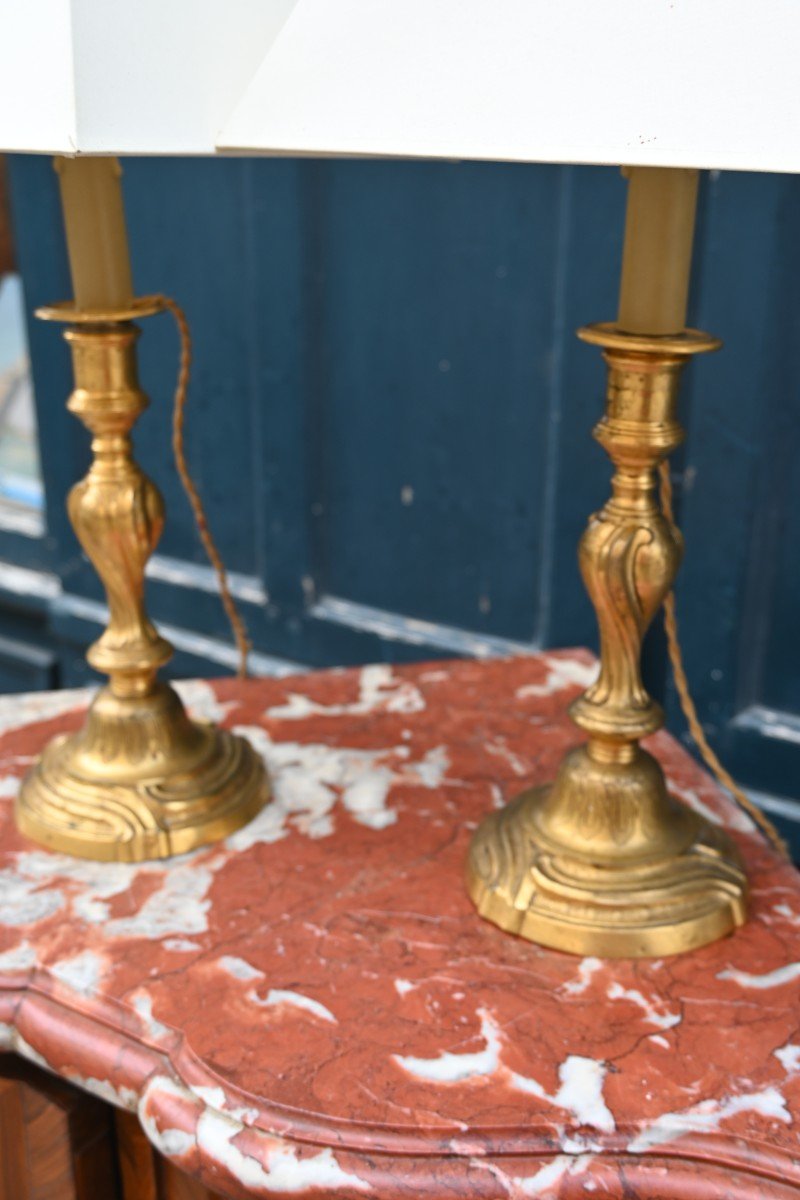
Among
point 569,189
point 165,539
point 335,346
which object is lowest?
point 165,539

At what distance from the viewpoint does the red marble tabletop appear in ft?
1.78

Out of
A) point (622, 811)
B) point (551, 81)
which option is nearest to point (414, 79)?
point (551, 81)

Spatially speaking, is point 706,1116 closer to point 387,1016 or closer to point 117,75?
point 387,1016

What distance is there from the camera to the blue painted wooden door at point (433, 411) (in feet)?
3.58

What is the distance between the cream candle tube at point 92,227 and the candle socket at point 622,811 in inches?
11.1

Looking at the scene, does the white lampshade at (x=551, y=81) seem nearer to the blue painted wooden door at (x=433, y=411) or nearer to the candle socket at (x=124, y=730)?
the candle socket at (x=124, y=730)

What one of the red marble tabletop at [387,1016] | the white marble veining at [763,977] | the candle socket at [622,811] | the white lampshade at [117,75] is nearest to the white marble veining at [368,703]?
the red marble tabletop at [387,1016]

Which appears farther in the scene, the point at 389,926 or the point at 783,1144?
the point at 389,926

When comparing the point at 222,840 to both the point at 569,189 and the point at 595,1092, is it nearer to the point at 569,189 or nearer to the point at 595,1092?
the point at 595,1092

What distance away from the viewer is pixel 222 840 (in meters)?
0.77

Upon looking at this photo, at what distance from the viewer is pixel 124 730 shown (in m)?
0.77

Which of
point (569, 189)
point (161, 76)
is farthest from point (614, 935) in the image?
point (569, 189)

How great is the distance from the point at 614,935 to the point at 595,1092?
99 mm

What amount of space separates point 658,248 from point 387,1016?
0.41 meters
